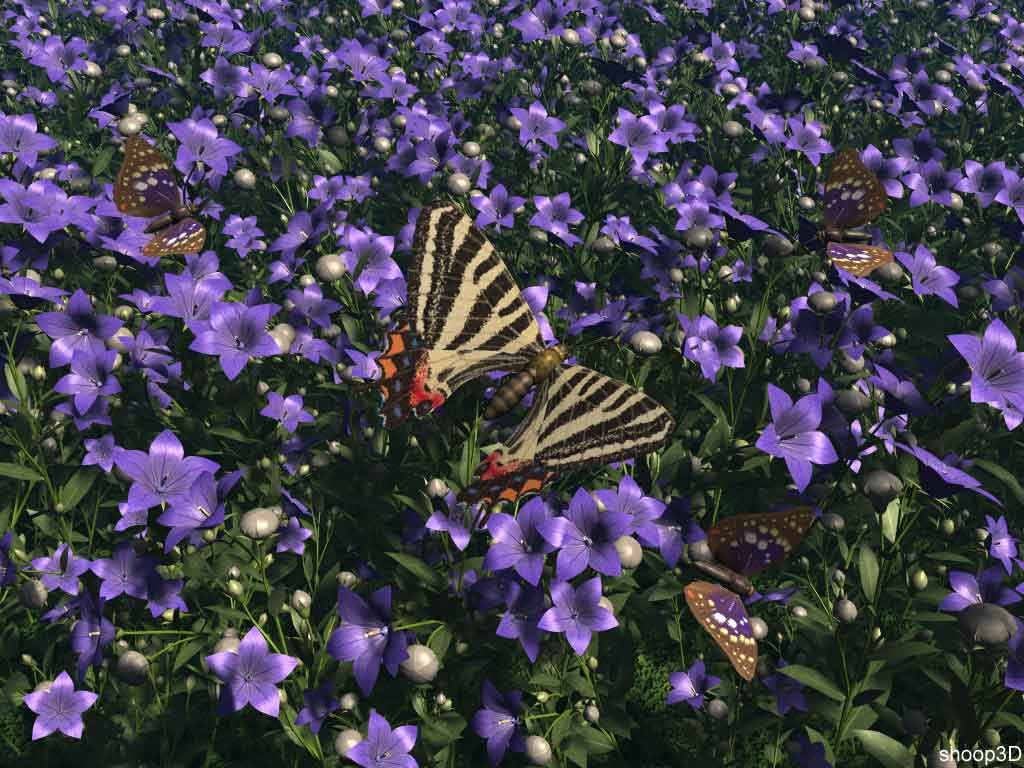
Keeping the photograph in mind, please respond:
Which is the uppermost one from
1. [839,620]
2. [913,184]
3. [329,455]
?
[913,184]

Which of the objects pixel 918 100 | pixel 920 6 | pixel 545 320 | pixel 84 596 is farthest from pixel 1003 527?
pixel 920 6

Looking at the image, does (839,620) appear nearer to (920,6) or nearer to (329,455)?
(329,455)

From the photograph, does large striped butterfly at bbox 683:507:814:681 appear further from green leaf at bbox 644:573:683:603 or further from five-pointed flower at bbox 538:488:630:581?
green leaf at bbox 644:573:683:603

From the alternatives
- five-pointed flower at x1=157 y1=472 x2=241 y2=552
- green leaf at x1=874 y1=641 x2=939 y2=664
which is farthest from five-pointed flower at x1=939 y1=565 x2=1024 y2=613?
five-pointed flower at x1=157 y1=472 x2=241 y2=552

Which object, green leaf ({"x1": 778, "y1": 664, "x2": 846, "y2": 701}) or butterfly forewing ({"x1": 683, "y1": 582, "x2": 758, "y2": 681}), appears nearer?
butterfly forewing ({"x1": 683, "y1": 582, "x2": 758, "y2": 681})

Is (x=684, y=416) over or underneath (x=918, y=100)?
underneath
